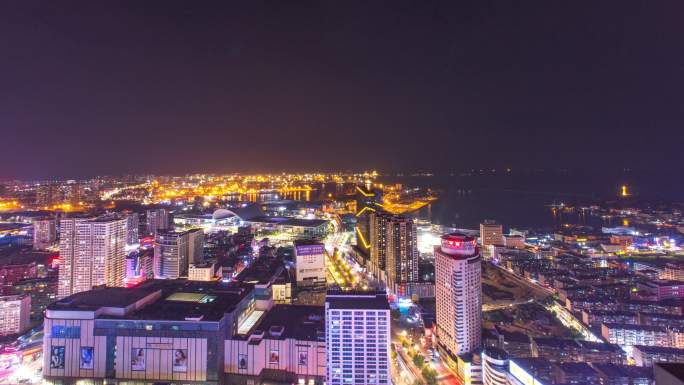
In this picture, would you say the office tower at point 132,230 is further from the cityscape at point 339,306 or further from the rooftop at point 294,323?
the rooftop at point 294,323

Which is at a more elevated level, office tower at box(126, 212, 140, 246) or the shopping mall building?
office tower at box(126, 212, 140, 246)

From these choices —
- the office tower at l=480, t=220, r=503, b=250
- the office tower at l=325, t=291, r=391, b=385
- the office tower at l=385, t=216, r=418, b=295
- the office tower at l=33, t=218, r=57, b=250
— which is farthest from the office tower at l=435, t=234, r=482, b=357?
the office tower at l=33, t=218, r=57, b=250

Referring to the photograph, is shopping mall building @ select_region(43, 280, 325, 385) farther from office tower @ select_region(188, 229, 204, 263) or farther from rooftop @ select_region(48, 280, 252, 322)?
office tower @ select_region(188, 229, 204, 263)

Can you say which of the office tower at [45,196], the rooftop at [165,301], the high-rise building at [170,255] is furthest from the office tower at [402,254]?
the office tower at [45,196]

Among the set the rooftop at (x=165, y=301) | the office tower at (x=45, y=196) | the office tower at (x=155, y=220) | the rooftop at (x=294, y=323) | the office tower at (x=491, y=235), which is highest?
the office tower at (x=45, y=196)

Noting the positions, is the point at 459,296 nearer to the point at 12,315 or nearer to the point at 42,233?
the point at 12,315
